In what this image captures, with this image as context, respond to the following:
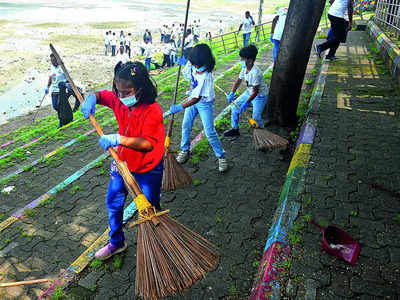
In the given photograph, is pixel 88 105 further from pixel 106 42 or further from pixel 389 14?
pixel 106 42

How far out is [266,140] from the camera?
4449 mm

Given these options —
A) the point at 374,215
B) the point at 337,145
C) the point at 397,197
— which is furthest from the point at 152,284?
the point at 337,145

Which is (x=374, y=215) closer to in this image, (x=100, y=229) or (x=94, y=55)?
(x=100, y=229)

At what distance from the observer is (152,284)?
2148 mm

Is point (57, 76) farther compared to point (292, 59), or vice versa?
point (57, 76)

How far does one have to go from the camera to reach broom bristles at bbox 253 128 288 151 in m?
4.38

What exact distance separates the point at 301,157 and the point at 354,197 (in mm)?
911

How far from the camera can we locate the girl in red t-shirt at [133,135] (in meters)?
2.44

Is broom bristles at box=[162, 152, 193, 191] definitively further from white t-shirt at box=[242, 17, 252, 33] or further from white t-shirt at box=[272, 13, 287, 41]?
white t-shirt at box=[242, 17, 252, 33]

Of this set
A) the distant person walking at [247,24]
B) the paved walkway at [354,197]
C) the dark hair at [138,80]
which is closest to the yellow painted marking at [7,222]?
the dark hair at [138,80]

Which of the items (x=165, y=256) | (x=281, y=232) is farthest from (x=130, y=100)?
(x=281, y=232)

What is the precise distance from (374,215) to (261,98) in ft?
8.15

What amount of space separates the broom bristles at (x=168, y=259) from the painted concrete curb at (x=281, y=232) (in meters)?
0.47

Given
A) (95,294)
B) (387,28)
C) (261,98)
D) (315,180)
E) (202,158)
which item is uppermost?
(387,28)
